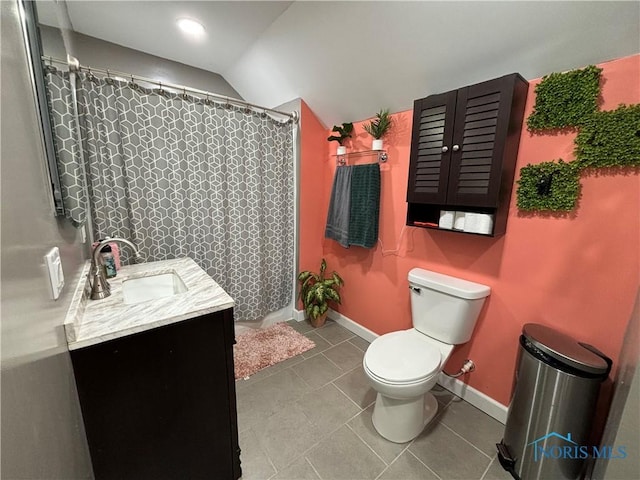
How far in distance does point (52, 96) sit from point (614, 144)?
212cm

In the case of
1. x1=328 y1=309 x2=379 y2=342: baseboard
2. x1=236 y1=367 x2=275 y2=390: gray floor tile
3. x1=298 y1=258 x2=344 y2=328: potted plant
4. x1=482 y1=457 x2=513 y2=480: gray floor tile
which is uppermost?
x1=298 y1=258 x2=344 y2=328: potted plant

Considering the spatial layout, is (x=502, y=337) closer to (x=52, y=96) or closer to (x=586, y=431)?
(x=586, y=431)

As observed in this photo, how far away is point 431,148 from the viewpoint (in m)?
1.54

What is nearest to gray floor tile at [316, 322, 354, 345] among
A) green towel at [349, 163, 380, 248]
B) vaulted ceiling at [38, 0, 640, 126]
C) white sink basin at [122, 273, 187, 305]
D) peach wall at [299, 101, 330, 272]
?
peach wall at [299, 101, 330, 272]

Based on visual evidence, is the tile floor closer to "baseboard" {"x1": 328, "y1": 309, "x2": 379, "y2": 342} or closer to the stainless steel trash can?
the stainless steel trash can

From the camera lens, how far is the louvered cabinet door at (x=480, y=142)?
1.25 meters

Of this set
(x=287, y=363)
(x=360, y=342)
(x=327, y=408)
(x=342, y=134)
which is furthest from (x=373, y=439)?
(x=342, y=134)

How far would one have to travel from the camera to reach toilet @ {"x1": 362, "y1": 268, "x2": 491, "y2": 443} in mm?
1324

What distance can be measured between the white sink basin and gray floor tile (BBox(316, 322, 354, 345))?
138 cm

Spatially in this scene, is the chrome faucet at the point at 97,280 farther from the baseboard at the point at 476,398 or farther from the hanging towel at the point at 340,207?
the baseboard at the point at 476,398

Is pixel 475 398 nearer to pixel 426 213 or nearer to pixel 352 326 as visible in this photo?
pixel 352 326

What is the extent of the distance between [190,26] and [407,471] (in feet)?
9.62

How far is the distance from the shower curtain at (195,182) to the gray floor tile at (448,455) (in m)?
1.55

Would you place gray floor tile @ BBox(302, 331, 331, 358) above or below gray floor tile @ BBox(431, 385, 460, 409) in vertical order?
above
